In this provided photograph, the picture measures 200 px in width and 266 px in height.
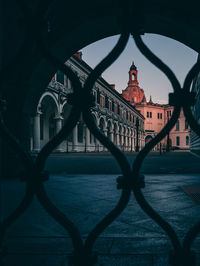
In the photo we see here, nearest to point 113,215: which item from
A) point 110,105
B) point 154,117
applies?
point 110,105

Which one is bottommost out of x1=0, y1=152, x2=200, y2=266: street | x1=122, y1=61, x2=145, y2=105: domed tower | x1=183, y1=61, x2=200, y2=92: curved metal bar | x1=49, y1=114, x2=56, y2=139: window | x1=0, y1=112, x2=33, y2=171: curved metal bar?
x1=0, y1=152, x2=200, y2=266: street

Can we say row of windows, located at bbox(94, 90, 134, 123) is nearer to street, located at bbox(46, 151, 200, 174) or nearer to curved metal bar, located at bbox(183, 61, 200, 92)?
street, located at bbox(46, 151, 200, 174)

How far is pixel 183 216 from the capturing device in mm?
2193

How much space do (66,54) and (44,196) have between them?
3.30 m

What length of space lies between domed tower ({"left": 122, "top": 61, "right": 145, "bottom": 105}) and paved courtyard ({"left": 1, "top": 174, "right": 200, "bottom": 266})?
9399 centimetres

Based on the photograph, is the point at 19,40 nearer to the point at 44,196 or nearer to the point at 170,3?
the point at 170,3

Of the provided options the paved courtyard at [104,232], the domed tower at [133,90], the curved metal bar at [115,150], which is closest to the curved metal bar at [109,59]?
the curved metal bar at [115,150]

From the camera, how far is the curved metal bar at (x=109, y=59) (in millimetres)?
898

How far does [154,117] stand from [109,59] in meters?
81.8

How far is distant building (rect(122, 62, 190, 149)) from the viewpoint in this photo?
235 ft

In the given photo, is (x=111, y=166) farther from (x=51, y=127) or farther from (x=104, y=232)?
(x=51, y=127)

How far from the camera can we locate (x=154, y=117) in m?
80.6

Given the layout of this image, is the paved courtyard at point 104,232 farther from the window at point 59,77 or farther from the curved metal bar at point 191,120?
the window at point 59,77

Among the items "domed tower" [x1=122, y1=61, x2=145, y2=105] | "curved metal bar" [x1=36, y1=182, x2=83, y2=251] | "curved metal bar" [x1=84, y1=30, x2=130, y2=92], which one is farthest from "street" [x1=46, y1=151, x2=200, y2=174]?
"domed tower" [x1=122, y1=61, x2=145, y2=105]
